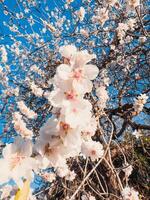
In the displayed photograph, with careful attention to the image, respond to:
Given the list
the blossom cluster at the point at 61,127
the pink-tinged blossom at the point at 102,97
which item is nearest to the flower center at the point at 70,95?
the blossom cluster at the point at 61,127

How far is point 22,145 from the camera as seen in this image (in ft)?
4.29

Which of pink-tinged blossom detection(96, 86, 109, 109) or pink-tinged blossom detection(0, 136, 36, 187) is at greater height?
pink-tinged blossom detection(96, 86, 109, 109)

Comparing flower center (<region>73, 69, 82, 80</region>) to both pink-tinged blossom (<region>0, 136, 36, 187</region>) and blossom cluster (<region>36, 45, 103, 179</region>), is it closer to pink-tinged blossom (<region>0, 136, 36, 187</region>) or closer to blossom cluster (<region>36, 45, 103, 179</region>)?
blossom cluster (<region>36, 45, 103, 179</region>)

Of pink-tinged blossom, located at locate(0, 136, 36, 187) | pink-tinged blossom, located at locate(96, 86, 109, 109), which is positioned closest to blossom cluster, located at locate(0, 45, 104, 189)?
pink-tinged blossom, located at locate(0, 136, 36, 187)

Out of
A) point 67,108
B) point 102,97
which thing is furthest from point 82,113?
point 102,97

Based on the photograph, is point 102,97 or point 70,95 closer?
point 70,95

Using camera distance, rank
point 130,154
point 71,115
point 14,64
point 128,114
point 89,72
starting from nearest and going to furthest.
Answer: point 71,115 < point 89,72 < point 128,114 < point 130,154 < point 14,64

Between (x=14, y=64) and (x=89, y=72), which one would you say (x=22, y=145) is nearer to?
(x=89, y=72)

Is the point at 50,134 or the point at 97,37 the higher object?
the point at 97,37

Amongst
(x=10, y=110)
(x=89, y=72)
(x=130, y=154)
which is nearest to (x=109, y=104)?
(x=130, y=154)

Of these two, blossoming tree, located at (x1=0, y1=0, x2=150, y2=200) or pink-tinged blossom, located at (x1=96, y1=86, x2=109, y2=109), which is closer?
blossoming tree, located at (x1=0, y1=0, x2=150, y2=200)

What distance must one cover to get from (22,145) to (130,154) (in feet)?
15.0

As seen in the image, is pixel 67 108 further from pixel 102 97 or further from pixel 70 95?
pixel 102 97

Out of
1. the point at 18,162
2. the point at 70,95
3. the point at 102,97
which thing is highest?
the point at 102,97
